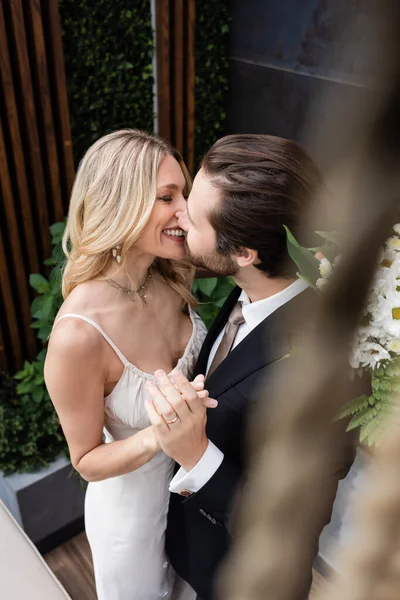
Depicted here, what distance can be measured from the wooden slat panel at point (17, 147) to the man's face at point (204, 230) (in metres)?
1.31

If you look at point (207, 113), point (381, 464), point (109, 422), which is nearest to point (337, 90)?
point (381, 464)

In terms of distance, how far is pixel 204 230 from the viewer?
1.31m

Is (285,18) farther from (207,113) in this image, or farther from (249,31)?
(207,113)

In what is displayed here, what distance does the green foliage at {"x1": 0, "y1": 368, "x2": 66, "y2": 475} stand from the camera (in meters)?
2.34

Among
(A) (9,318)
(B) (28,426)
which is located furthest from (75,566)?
(A) (9,318)

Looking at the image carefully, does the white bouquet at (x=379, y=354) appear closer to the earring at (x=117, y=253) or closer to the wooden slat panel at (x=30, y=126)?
the earring at (x=117, y=253)

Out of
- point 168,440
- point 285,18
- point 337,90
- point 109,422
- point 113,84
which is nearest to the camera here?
point 337,90

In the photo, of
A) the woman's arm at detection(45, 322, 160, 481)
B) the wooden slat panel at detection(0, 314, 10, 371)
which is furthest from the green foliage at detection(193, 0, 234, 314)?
the woman's arm at detection(45, 322, 160, 481)

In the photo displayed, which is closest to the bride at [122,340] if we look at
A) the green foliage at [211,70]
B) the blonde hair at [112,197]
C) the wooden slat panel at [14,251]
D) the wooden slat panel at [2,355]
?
the blonde hair at [112,197]

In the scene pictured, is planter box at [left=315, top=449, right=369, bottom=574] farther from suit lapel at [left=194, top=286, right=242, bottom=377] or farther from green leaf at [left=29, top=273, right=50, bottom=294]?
green leaf at [left=29, top=273, right=50, bottom=294]

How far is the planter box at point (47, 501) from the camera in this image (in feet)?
7.57

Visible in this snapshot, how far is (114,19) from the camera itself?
2506 millimetres

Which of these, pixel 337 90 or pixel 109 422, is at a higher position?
pixel 337 90

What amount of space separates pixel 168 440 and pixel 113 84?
216 cm
